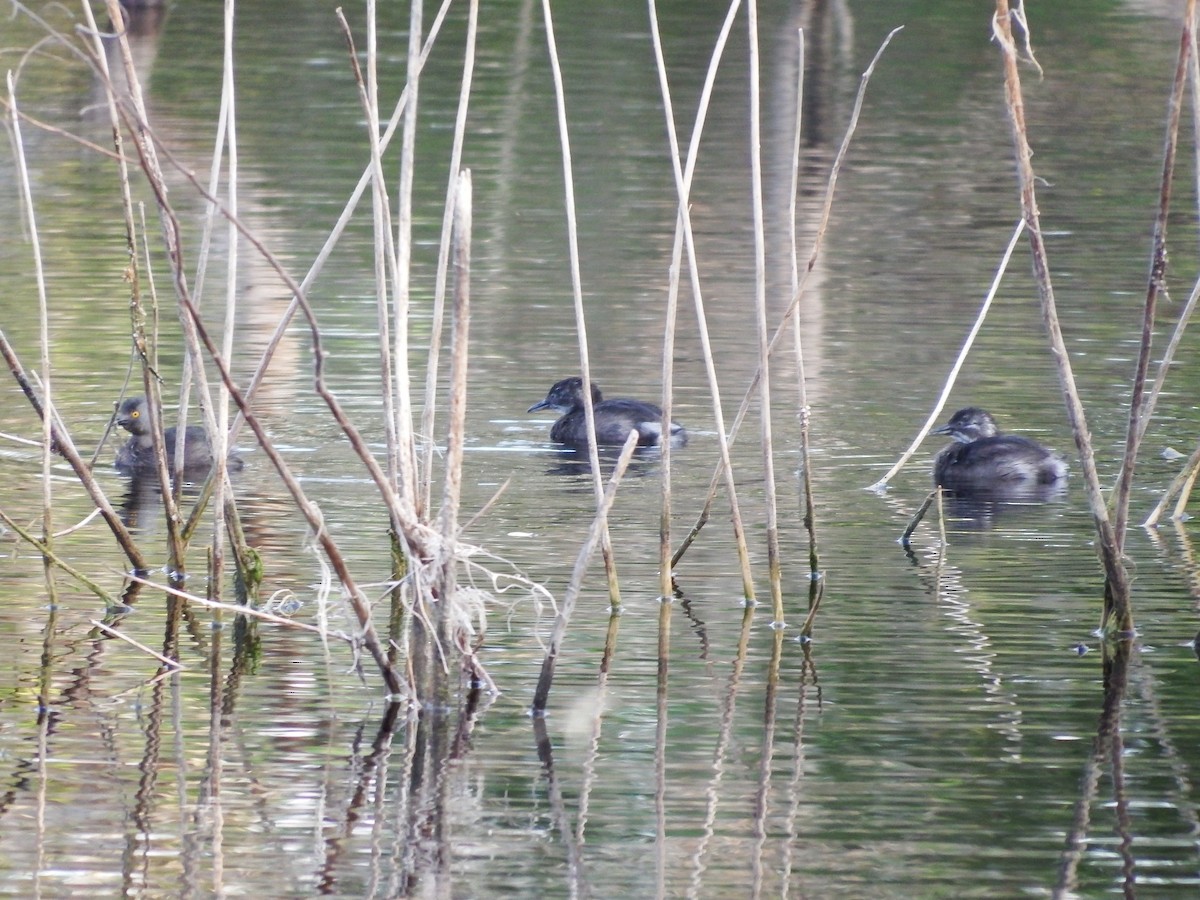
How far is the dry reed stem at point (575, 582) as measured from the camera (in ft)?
21.3

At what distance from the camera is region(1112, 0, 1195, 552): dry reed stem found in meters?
6.69

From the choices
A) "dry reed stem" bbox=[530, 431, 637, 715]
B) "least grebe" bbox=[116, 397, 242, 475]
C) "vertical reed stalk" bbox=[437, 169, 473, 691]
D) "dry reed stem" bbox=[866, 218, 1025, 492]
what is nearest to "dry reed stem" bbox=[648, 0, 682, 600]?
"dry reed stem" bbox=[530, 431, 637, 715]

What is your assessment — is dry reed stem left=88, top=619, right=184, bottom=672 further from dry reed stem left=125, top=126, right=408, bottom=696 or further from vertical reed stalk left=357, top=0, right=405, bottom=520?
vertical reed stalk left=357, top=0, right=405, bottom=520

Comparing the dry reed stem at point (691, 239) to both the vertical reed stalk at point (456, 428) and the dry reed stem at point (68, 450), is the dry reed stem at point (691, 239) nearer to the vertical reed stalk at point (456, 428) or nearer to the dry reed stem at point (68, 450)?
the vertical reed stalk at point (456, 428)

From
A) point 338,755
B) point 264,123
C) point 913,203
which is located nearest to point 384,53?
→ point 264,123

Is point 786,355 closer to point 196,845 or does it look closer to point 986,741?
point 986,741

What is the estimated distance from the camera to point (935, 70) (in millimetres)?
30422

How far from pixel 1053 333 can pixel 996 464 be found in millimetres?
3606

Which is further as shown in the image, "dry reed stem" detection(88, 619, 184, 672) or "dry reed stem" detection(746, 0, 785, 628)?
"dry reed stem" detection(746, 0, 785, 628)

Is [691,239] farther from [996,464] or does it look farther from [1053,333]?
[996,464]

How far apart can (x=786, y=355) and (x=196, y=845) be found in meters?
8.36

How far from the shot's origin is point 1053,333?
6.99 metres

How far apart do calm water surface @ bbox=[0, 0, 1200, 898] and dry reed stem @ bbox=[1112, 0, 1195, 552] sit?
25.7 inches

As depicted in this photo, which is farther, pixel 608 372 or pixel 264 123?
pixel 264 123
